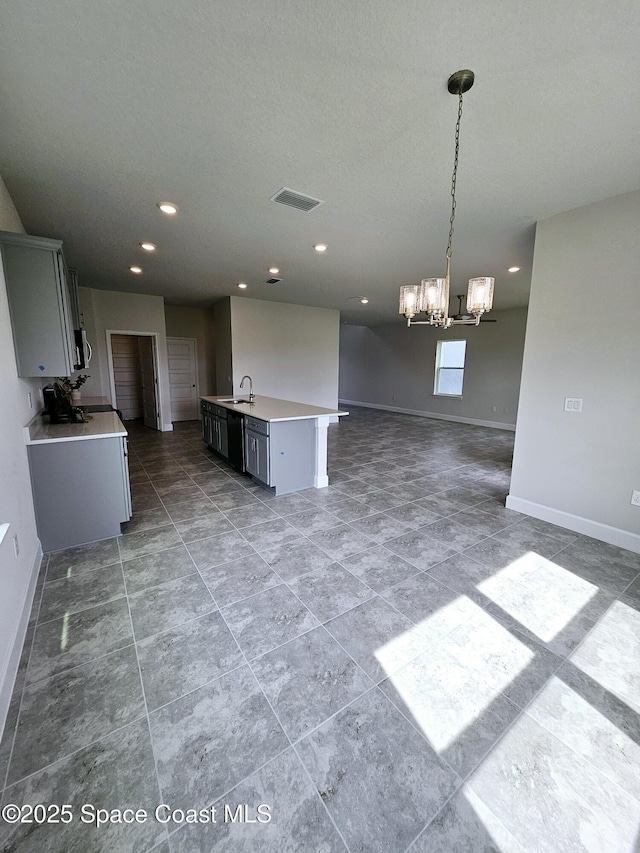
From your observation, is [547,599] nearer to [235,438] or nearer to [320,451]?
[320,451]

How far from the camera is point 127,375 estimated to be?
325 inches

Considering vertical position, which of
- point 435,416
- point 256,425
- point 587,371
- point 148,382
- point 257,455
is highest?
point 587,371

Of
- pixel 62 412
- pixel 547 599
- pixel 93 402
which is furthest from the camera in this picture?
pixel 93 402

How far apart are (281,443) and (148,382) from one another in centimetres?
503

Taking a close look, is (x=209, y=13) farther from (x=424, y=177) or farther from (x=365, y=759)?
(x=365, y=759)

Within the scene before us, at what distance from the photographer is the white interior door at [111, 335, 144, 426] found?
26.6ft

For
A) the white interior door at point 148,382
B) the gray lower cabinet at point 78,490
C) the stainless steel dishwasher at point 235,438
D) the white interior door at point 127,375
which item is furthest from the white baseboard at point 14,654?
the white interior door at point 127,375

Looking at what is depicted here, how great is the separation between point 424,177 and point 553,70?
941 mm

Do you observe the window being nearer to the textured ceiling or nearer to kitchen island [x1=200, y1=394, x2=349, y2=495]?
the textured ceiling

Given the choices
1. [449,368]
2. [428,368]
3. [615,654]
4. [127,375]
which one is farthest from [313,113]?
[428,368]

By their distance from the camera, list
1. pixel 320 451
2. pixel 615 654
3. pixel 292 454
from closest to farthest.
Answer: pixel 615 654 → pixel 292 454 → pixel 320 451

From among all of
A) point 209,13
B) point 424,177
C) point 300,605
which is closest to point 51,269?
point 209,13

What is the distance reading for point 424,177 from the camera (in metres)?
2.44

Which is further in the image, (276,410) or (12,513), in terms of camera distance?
(276,410)
